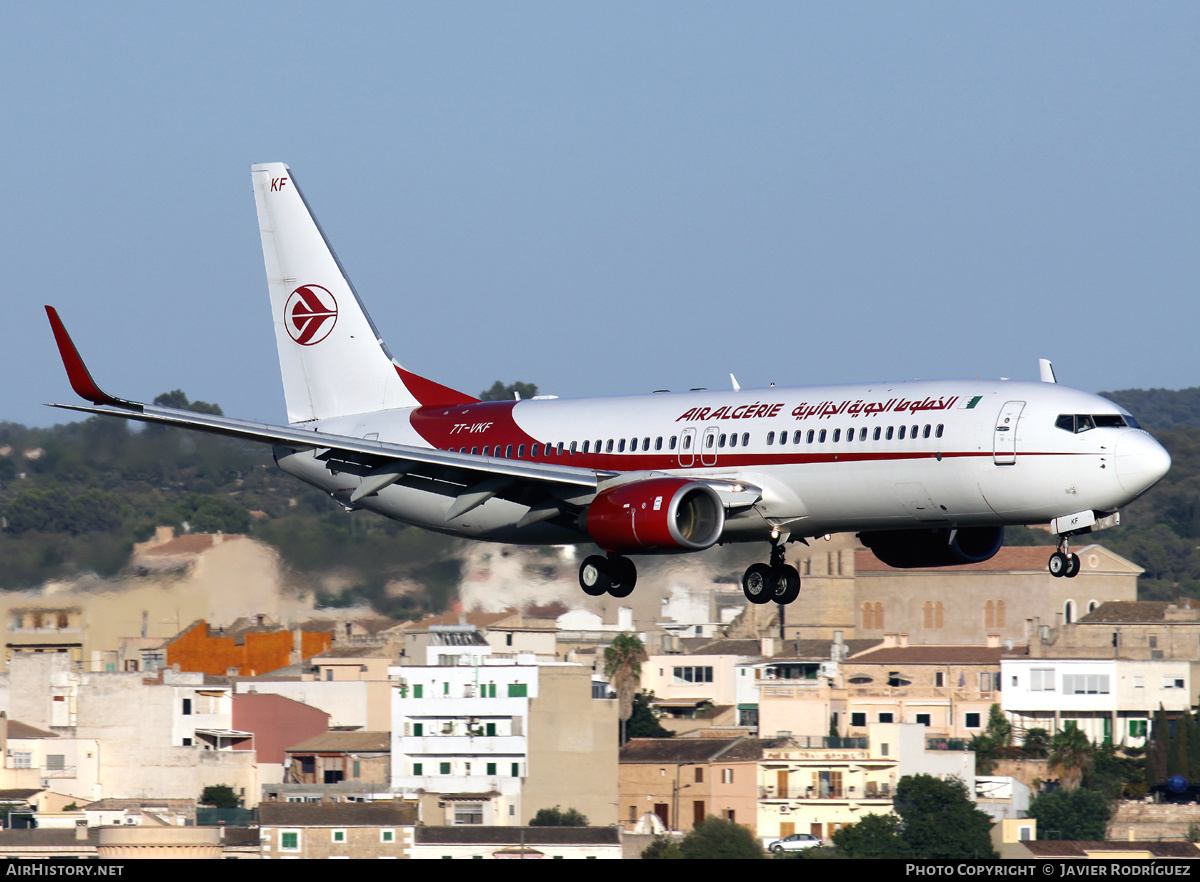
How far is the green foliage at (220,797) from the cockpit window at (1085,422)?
208 ft

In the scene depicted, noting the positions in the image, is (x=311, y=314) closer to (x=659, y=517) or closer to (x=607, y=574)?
(x=607, y=574)

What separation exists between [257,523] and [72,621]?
24.7 feet

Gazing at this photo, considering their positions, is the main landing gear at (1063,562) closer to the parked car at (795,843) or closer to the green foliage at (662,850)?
the green foliage at (662,850)

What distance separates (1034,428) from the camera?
117 ft

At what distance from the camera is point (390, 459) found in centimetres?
4175

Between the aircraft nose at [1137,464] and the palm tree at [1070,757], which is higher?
the aircraft nose at [1137,464]

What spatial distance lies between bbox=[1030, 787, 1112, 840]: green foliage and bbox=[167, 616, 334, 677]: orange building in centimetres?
3655

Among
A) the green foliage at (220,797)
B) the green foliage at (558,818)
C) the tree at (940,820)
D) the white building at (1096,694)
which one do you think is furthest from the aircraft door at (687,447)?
→ the white building at (1096,694)

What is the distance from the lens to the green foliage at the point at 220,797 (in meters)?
91.2

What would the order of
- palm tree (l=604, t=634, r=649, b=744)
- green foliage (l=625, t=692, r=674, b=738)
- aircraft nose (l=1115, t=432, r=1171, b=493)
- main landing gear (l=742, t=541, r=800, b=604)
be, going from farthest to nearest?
palm tree (l=604, t=634, r=649, b=744) → green foliage (l=625, t=692, r=674, b=738) → main landing gear (l=742, t=541, r=800, b=604) → aircraft nose (l=1115, t=432, r=1171, b=493)

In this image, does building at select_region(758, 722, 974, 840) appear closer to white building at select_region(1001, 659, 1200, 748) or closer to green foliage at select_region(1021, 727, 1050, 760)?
green foliage at select_region(1021, 727, 1050, 760)

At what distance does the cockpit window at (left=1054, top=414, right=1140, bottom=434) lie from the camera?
3562 cm

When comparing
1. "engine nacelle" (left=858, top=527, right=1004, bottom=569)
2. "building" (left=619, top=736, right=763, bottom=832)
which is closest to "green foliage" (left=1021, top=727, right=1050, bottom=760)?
"building" (left=619, top=736, right=763, bottom=832)

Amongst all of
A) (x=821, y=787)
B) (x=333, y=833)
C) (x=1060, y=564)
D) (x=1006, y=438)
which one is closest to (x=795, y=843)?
(x=821, y=787)
